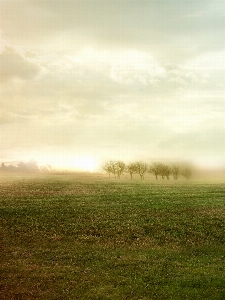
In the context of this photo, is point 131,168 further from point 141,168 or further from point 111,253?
point 111,253

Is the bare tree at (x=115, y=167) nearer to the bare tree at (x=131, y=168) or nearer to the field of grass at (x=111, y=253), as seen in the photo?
the bare tree at (x=131, y=168)

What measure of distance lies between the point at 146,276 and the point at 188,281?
2323 mm

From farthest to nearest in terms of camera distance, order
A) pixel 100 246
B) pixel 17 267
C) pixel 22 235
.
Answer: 1. pixel 22 235
2. pixel 100 246
3. pixel 17 267

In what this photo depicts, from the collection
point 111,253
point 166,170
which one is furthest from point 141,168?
point 111,253

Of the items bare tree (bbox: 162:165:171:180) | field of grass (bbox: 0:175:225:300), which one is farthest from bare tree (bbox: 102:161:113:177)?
field of grass (bbox: 0:175:225:300)

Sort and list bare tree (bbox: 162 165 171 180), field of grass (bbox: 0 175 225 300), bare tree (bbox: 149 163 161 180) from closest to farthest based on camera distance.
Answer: field of grass (bbox: 0 175 225 300) → bare tree (bbox: 149 163 161 180) → bare tree (bbox: 162 165 171 180)

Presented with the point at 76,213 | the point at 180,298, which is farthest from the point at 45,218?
the point at 180,298

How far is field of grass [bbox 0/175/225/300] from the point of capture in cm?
1689

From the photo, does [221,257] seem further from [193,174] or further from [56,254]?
[193,174]

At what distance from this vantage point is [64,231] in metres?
29.6

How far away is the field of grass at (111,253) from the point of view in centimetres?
1689

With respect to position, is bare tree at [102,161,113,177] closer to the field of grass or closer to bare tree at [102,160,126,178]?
bare tree at [102,160,126,178]

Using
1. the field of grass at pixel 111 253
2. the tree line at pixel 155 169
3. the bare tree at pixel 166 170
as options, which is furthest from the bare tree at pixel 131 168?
the field of grass at pixel 111 253

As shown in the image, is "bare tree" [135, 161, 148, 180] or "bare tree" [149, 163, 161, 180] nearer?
"bare tree" [149, 163, 161, 180]
